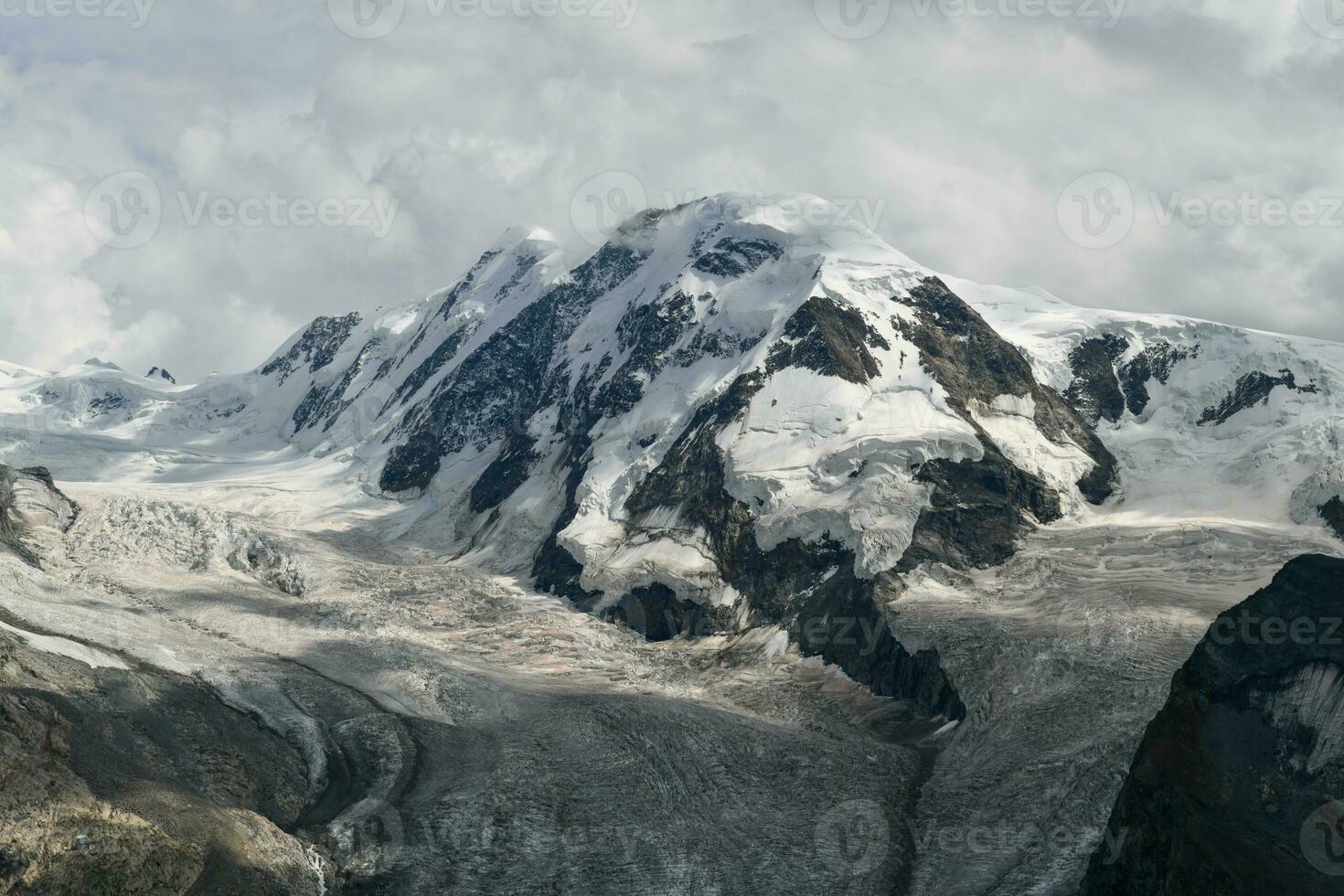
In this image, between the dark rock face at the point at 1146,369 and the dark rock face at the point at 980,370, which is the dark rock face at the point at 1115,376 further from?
the dark rock face at the point at 980,370

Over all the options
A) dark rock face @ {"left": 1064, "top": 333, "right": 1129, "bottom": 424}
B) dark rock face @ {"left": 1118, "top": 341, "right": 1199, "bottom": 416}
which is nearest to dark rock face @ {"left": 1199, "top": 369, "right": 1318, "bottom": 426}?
dark rock face @ {"left": 1118, "top": 341, "right": 1199, "bottom": 416}

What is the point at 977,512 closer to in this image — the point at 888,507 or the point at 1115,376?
the point at 888,507

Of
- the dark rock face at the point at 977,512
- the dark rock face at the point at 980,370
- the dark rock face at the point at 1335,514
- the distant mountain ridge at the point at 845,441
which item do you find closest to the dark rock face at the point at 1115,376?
the distant mountain ridge at the point at 845,441

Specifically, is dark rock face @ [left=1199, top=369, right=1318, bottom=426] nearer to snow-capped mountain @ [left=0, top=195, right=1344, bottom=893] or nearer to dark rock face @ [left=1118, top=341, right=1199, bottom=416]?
snow-capped mountain @ [left=0, top=195, right=1344, bottom=893]

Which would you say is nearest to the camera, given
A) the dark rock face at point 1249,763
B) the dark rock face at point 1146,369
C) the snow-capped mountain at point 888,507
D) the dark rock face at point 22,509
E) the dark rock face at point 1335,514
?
the dark rock face at point 1249,763

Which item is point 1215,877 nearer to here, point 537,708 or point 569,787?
point 569,787

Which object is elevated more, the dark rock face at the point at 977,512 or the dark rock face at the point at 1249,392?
the dark rock face at the point at 1249,392
